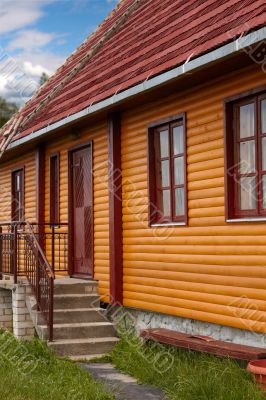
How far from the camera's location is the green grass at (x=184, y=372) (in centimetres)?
745

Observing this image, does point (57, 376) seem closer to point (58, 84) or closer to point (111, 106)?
point (111, 106)

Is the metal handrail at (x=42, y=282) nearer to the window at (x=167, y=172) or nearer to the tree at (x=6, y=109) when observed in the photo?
the window at (x=167, y=172)

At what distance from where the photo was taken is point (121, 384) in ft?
29.8

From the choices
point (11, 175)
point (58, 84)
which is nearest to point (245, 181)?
point (58, 84)

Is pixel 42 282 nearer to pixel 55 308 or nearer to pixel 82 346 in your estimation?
pixel 55 308

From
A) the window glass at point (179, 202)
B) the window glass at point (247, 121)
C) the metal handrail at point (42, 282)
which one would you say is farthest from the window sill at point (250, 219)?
the metal handrail at point (42, 282)

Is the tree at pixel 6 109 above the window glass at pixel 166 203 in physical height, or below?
above

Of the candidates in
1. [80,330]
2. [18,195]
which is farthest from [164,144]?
[18,195]

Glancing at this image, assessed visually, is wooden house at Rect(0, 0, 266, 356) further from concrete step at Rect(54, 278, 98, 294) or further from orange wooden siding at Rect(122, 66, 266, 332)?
concrete step at Rect(54, 278, 98, 294)

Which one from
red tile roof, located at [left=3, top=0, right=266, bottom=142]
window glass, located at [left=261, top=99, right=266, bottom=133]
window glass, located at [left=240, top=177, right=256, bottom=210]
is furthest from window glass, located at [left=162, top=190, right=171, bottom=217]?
window glass, located at [left=261, top=99, right=266, bottom=133]

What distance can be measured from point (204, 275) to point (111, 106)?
127 inches

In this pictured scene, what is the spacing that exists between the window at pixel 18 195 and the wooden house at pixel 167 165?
2069 millimetres

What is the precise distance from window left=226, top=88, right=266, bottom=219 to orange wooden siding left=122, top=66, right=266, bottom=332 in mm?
160

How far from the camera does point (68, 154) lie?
1446 centimetres
